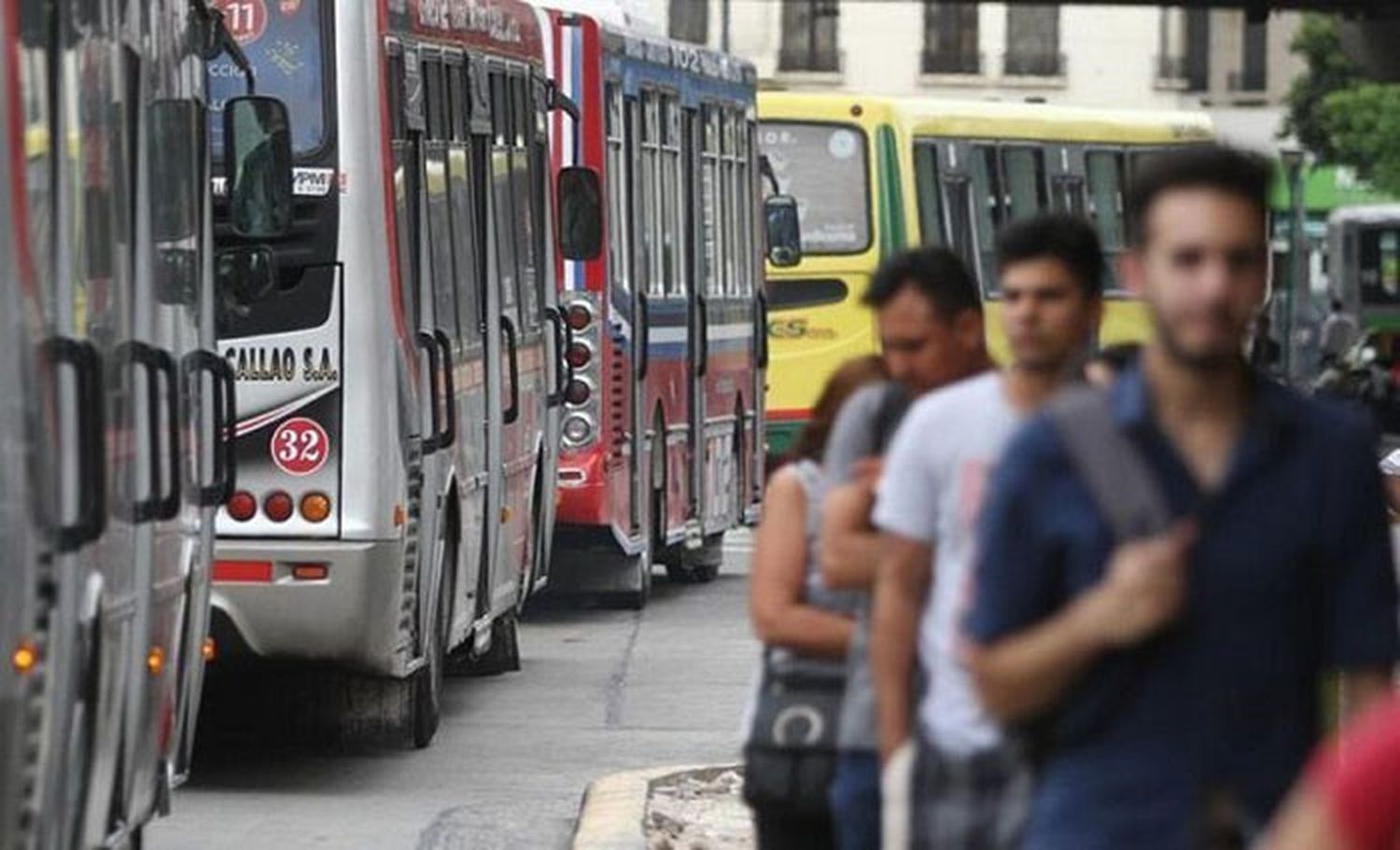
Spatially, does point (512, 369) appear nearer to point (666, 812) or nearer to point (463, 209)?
point (463, 209)

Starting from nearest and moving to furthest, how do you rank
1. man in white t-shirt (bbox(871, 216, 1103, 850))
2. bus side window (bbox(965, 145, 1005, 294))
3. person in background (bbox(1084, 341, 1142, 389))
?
man in white t-shirt (bbox(871, 216, 1103, 850)), person in background (bbox(1084, 341, 1142, 389)), bus side window (bbox(965, 145, 1005, 294))

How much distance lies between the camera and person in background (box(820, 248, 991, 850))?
25.1 ft

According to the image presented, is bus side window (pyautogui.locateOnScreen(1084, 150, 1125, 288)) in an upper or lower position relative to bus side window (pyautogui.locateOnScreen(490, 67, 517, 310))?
lower

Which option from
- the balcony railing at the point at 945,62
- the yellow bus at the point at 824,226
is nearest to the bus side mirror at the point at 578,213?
the yellow bus at the point at 824,226

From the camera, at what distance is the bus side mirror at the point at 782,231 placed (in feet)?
95.9

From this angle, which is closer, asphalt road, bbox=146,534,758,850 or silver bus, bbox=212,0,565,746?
asphalt road, bbox=146,534,758,850

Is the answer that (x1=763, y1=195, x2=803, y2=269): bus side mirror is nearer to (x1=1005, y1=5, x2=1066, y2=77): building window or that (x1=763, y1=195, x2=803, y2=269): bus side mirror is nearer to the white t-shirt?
the white t-shirt

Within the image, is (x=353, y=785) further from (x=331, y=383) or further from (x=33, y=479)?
(x=33, y=479)

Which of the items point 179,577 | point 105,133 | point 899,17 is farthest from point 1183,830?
point 899,17

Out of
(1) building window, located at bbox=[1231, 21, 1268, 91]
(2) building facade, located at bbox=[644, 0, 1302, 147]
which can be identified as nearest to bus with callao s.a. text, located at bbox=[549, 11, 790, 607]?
(2) building facade, located at bbox=[644, 0, 1302, 147]

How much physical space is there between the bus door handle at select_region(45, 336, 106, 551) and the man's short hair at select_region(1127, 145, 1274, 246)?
355cm

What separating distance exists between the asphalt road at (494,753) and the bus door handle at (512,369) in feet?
4.01

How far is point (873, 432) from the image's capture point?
786 cm

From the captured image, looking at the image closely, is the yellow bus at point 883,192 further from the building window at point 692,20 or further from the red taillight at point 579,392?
the building window at point 692,20
